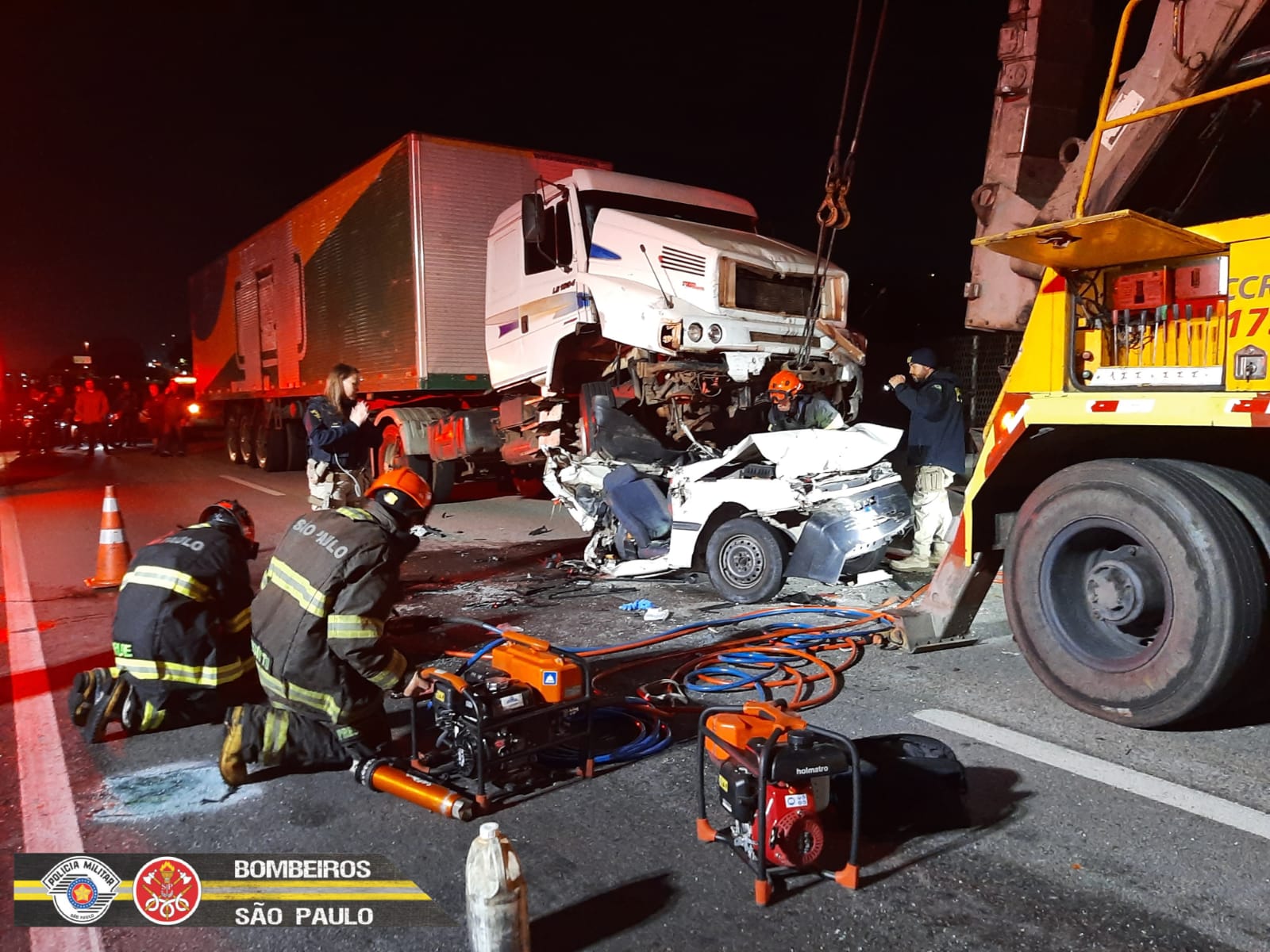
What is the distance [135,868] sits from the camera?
8.77ft

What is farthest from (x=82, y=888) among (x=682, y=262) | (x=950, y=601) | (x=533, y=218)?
(x=533, y=218)

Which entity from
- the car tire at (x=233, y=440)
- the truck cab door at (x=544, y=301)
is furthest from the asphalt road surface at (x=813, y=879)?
the car tire at (x=233, y=440)

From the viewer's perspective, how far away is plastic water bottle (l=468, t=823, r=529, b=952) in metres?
2.01

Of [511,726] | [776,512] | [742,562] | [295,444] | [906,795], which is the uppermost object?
[295,444]

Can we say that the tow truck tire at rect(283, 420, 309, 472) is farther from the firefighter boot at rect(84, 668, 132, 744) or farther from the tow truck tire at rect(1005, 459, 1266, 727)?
the tow truck tire at rect(1005, 459, 1266, 727)

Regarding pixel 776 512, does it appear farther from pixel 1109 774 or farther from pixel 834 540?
pixel 1109 774

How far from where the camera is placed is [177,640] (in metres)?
3.57

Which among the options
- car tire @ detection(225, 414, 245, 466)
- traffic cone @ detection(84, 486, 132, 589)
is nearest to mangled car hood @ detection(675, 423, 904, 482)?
traffic cone @ detection(84, 486, 132, 589)

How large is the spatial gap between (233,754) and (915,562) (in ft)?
17.5

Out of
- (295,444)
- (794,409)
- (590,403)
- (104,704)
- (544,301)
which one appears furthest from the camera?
(295,444)

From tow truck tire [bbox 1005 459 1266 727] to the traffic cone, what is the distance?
6543 millimetres

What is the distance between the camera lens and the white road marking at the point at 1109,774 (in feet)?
9.51

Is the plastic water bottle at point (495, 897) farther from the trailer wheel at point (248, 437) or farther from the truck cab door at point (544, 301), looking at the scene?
the trailer wheel at point (248, 437)

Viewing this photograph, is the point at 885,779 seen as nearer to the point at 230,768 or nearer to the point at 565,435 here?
the point at 230,768
